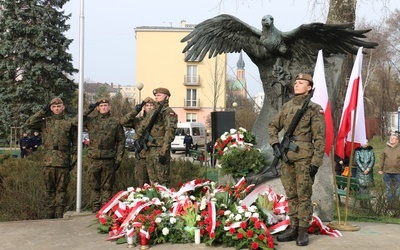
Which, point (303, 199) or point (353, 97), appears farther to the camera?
point (353, 97)

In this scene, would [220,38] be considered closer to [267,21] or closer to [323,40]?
[267,21]

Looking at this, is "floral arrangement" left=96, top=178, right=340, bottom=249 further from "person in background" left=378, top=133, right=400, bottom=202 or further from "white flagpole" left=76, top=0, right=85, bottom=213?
"person in background" left=378, top=133, right=400, bottom=202

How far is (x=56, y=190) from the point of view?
768 cm

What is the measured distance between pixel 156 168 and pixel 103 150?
34.5 inches

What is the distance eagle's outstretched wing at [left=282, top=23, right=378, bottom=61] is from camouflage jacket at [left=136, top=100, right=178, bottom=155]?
2037 mm

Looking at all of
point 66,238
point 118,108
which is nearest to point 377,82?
point 118,108

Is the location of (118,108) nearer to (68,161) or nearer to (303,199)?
(68,161)

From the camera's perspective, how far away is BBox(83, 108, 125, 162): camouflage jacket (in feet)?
24.5

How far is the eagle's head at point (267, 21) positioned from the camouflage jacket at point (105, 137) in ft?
8.80

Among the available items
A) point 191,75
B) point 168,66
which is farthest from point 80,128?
point 191,75

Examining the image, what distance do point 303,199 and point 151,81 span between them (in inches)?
1762

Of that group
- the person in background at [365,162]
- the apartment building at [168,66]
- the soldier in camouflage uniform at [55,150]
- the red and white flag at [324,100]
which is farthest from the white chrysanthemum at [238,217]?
the apartment building at [168,66]

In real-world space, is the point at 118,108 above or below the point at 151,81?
below

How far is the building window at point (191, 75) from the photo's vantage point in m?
Answer: 50.8
